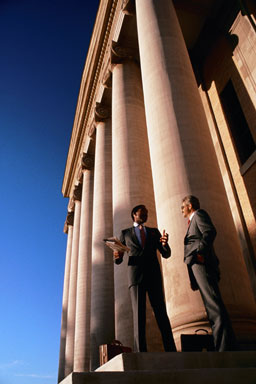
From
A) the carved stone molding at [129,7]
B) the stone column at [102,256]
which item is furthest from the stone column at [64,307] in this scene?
the carved stone molding at [129,7]

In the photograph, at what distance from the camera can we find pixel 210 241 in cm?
569

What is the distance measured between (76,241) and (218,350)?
2881 cm

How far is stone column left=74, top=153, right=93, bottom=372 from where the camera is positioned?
2180 centimetres

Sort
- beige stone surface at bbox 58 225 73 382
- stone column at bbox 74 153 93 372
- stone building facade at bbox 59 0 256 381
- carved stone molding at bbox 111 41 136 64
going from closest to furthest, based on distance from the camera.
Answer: stone building facade at bbox 59 0 256 381, carved stone molding at bbox 111 41 136 64, stone column at bbox 74 153 93 372, beige stone surface at bbox 58 225 73 382

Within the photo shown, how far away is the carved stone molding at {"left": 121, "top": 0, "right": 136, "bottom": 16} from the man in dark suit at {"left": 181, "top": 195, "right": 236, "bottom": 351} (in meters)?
17.0

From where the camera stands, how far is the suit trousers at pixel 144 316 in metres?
5.68

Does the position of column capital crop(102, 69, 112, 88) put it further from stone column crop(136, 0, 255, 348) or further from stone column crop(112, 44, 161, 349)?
stone column crop(136, 0, 255, 348)

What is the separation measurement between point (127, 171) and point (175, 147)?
5.63m

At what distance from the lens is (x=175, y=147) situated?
10.9 m

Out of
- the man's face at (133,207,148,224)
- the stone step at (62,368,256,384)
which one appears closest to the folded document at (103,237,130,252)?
the man's face at (133,207,148,224)

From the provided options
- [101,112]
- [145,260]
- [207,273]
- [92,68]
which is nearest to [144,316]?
[145,260]

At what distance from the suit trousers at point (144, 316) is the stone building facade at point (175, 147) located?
7.25 feet

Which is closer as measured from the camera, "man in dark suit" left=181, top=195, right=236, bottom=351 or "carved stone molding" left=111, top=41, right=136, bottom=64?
"man in dark suit" left=181, top=195, right=236, bottom=351

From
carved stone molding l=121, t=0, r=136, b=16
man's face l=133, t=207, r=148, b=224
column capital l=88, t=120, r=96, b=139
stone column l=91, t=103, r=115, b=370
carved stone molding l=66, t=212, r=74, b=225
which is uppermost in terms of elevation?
carved stone molding l=121, t=0, r=136, b=16
